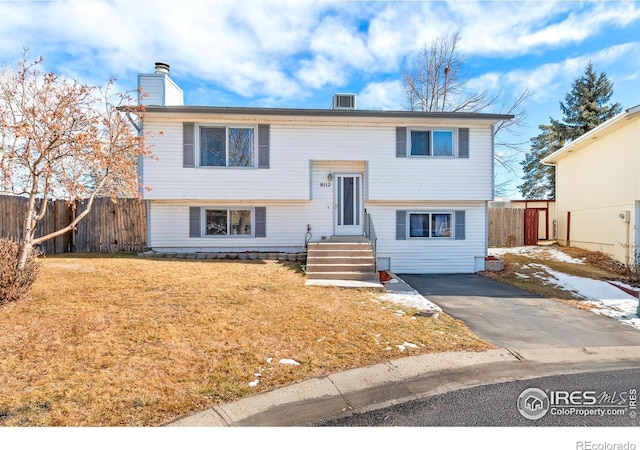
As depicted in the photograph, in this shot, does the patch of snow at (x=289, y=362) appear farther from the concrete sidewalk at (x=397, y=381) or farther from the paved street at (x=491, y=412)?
the paved street at (x=491, y=412)

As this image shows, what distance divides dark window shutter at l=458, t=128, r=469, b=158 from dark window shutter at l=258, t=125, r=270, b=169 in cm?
712

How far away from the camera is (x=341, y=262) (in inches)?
383

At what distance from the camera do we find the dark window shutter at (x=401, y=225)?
12148 millimetres

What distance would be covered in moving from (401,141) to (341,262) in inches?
208

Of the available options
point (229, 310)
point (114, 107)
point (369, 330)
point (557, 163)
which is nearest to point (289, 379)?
point (369, 330)

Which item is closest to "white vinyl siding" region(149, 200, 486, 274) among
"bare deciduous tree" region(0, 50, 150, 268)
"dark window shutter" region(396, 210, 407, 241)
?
"dark window shutter" region(396, 210, 407, 241)

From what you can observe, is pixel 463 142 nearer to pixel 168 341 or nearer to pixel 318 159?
pixel 318 159

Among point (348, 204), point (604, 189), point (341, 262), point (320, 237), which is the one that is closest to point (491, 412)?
point (341, 262)

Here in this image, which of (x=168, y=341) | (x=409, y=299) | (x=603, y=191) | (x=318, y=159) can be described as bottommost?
(x=409, y=299)

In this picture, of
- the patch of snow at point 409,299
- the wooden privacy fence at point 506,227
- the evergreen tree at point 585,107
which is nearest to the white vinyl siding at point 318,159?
the patch of snow at point 409,299

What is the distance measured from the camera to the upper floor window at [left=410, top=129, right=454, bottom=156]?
11.9 metres

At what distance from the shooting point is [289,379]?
12.2 feet

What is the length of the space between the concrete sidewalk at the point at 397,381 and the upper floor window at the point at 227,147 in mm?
9019
